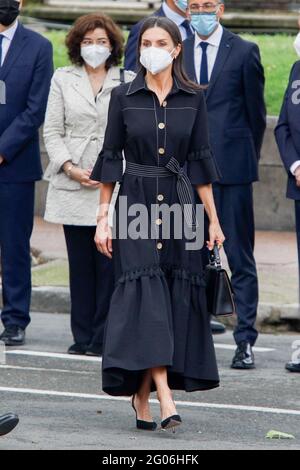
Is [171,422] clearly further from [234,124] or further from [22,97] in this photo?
[22,97]

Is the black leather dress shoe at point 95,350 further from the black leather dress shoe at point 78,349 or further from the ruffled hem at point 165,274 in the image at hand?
the ruffled hem at point 165,274

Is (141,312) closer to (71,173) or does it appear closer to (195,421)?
(195,421)

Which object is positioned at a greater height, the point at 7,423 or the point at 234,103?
the point at 234,103

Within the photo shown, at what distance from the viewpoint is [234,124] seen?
938cm

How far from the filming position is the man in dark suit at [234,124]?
930 cm

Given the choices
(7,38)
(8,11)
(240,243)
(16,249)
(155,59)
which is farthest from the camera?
(16,249)

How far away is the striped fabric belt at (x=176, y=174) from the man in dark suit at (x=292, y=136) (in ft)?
4.77

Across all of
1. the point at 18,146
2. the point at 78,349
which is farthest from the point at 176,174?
the point at 18,146

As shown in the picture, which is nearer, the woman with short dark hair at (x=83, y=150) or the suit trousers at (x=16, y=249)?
the woman with short dark hair at (x=83, y=150)

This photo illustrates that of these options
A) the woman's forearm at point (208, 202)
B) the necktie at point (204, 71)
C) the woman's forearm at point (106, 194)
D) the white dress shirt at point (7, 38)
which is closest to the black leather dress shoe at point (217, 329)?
the necktie at point (204, 71)

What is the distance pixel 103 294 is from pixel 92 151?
2.90 feet

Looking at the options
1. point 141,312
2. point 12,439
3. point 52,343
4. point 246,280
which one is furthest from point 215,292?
point 52,343

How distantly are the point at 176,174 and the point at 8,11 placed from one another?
8.78 ft

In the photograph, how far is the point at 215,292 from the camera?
7.50 metres
